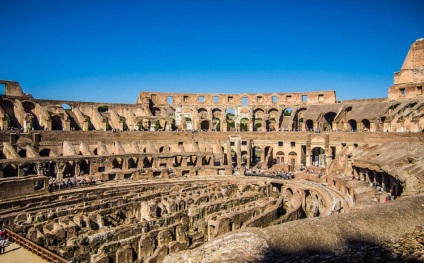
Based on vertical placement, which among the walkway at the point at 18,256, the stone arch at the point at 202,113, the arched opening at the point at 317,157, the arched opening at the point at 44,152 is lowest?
the walkway at the point at 18,256

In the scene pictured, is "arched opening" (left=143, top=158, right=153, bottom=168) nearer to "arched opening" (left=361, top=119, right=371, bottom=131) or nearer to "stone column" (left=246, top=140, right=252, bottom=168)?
"stone column" (left=246, top=140, right=252, bottom=168)

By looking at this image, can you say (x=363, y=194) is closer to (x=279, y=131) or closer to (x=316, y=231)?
(x=316, y=231)

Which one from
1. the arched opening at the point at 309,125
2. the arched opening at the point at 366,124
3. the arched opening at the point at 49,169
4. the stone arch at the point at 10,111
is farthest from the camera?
the arched opening at the point at 309,125

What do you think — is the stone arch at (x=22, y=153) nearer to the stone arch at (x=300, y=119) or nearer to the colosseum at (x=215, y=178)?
the colosseum at (x=215, y=178)

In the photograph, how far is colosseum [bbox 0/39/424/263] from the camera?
10602mm

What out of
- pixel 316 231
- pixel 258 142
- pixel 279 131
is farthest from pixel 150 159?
pixel 316 231

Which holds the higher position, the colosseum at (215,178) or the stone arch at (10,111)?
the stone arch at (10,111)

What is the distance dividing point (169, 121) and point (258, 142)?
13.4 metres

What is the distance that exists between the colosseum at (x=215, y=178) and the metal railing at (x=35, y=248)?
94mm

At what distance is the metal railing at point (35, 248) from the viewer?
43.2 feet

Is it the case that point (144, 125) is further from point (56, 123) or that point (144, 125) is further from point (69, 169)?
point (69, 169)

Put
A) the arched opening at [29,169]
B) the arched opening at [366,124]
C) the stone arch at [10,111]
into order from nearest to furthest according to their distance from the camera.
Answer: the arched opening at [29,169]
the stone arch at [10,111]
the arched opening at [366,124]

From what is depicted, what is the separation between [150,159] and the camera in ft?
130

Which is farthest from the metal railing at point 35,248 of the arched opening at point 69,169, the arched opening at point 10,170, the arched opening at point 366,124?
the arched opening at point 366,124
